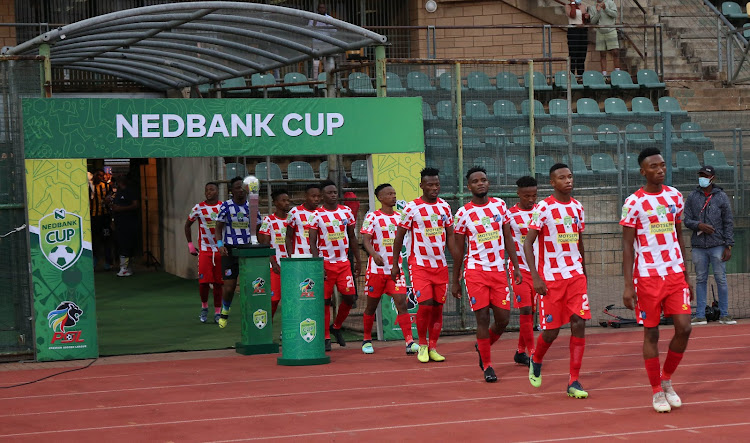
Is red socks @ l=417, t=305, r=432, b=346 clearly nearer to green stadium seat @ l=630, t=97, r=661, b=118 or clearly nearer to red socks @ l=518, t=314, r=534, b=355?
red socks @ l=518, t=314, r=534, b=355

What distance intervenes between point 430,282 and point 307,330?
157cm

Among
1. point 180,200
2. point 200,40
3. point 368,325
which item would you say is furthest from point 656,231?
point 180,200

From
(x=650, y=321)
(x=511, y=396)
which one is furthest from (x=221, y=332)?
(x=650, y=321)

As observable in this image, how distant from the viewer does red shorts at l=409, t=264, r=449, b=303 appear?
1177 cm

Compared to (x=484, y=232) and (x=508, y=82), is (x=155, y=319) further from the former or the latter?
(x=484, y=232)

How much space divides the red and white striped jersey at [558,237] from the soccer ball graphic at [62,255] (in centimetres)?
601

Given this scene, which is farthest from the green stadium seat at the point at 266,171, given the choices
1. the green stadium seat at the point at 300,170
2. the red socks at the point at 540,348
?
the red socks at the point at 540,348

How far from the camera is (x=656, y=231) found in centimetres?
886

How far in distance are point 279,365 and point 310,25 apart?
4.55 m

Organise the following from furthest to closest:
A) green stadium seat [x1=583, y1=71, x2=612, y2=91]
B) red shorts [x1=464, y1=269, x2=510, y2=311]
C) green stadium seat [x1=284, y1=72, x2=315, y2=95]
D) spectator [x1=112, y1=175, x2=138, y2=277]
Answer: green stadium seat [x1=583, y1=71, x2=612, y2=91]
spectator [x1=112, y1=175, x2=138, y2=277]
green stadium seat [x1=284, y1=72, x2=315, y2=95]
red shorts [x1=464, y1=269, x2=510, y2=311]

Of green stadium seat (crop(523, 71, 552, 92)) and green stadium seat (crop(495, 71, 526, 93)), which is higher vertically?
green stadium seat (crop(523, 71, 552, 92))

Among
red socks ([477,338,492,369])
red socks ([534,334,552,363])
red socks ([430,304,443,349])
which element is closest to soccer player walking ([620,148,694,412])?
red socks ([534,334,552,363])

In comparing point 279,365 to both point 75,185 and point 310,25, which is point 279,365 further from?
point 310,25

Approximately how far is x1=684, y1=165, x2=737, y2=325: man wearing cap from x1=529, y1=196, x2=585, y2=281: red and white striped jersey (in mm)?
5342
